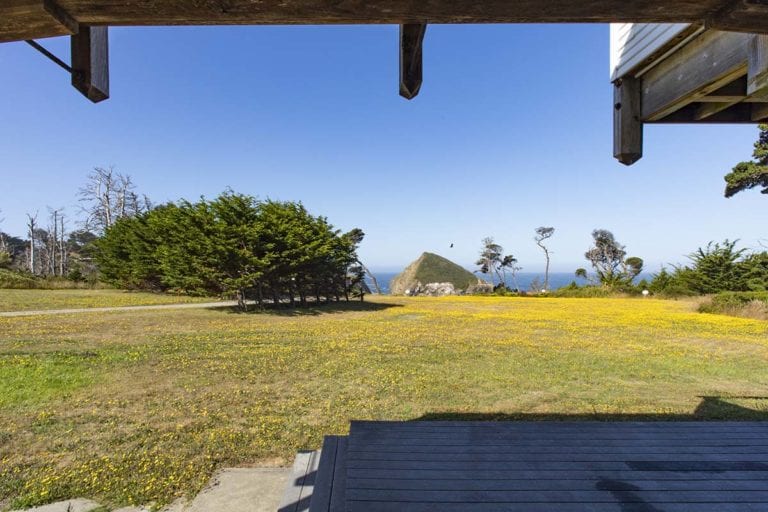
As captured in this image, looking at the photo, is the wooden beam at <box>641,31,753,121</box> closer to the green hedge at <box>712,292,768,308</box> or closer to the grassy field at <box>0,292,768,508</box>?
the grassy field at <box>0,292,768,508</box>

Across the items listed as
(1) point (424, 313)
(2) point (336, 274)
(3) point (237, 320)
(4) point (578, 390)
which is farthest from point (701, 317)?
(3) point (237, 320)

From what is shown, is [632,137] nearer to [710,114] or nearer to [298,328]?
[710,114]

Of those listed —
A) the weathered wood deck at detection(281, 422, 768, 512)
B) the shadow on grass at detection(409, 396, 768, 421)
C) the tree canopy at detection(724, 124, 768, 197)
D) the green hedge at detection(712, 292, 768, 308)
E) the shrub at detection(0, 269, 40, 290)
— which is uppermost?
the tree canopy at detection(724, 124, 768, 197)

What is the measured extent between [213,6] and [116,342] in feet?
32.7

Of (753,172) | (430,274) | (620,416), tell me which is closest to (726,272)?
(753,172)

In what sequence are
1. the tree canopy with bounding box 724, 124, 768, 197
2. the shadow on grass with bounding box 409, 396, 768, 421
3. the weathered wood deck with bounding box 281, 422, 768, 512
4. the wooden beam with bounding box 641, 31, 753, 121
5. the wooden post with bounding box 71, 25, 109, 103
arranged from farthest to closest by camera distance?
the tree canopy with bounding box 724, 124, 768, 197 → the shadow on grass with bounding box 409, 396, 768, 421 → the wooden beam with bounding box 641, 31, 753, 121 → the weathered wood deck with bounding box 281, 422, 768, 512 → the wooden post with bounding box 71, 25, 109, 103

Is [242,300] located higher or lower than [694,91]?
lower

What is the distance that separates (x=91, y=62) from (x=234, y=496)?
327 cm

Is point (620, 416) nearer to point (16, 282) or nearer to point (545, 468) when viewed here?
point (545, 468)

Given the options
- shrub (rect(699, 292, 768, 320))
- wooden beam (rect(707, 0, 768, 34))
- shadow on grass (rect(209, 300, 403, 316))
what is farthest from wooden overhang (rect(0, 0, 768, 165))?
shrub (rect(699, 292, 768, 320))

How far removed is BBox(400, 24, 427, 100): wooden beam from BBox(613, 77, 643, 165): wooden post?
2360 millimetres

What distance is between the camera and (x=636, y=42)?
3316 mm

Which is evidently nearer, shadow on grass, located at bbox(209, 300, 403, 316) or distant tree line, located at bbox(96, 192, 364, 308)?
distant tree line, located at bbox(96, 192, 364, 308)

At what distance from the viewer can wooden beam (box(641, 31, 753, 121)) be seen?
2.54 meters
